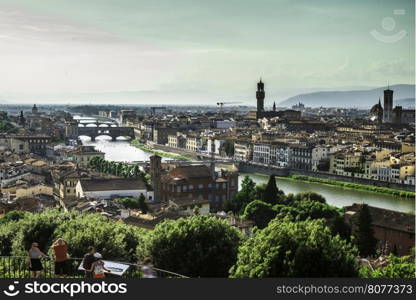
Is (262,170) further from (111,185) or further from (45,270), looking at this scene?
(45,270)

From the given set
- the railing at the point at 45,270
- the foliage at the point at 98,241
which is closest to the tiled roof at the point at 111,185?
the foliage at the point at 98,241

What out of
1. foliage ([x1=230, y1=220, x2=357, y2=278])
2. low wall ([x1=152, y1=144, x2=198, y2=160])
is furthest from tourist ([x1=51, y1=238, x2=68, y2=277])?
low wall ([x1=152, y1=144, x2=198, y2=160])

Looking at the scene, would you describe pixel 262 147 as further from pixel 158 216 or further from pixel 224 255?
pixel 224 255

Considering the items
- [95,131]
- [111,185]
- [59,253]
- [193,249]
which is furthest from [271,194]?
[95,131]

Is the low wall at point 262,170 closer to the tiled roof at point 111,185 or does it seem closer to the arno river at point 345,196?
the arno river at point 345,196

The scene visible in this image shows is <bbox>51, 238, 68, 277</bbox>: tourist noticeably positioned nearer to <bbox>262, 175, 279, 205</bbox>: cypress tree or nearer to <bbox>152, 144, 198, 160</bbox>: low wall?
<bbox>262, 175, 279, 205</bbox>: cypress tree

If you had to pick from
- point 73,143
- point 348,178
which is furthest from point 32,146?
point 348,178
